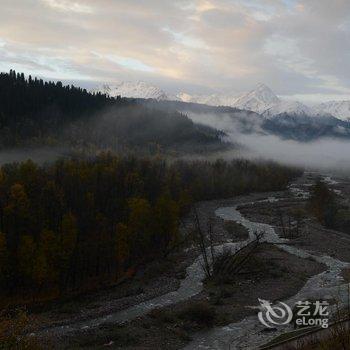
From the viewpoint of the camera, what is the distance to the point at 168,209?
78.5 metres

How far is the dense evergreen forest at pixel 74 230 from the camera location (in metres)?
57.0

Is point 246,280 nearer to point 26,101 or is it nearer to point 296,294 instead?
point 296,294

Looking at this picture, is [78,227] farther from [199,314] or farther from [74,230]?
[199,314]

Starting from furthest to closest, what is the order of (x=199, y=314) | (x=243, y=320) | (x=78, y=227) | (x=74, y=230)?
1. (x=78, y=227)
2. (x=74, y=230)
3. (x=243, y=320)
4. (x=199, y=314)

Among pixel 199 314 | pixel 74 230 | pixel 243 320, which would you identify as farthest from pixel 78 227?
pixel 243 320

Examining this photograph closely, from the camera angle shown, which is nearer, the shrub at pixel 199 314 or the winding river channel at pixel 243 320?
the winding river channel at pixel 243 320

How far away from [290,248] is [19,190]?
4815cm

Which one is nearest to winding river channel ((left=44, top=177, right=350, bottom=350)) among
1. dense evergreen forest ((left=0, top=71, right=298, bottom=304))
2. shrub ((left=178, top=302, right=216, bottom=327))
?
shrub ((left=178, top=302, right=216, bottom=327))

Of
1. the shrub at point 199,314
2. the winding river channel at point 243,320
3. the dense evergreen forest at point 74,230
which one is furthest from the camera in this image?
the dense evergreen forest at point 74,230

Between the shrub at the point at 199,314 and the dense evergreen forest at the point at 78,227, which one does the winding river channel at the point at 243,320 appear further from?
the dense evergreen forest at the point at 78,227

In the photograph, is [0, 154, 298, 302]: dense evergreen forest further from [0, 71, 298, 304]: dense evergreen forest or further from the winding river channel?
the winding river channel

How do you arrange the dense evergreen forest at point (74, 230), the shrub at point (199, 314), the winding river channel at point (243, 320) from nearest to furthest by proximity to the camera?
the winding river channel at point (243, 320) → the shrub at point (199, 314) → the dense evergreen forest at point (74, 230)

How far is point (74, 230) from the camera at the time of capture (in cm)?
6072

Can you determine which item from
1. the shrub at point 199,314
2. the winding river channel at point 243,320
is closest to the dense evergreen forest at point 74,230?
the winding river channel at point 243,320
